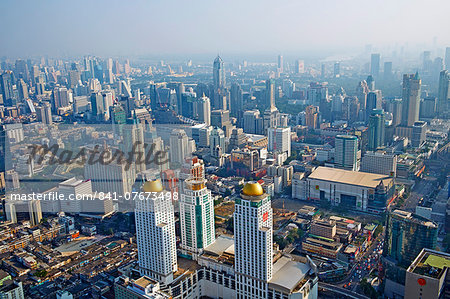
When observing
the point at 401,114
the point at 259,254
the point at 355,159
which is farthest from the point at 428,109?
the point at 259,254

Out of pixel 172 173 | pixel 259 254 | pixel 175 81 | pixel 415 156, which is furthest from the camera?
pixel 175 81

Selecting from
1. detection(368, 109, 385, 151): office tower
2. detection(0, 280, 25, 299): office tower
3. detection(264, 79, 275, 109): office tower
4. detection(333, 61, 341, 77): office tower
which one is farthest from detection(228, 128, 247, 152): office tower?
detection(333, 61, 341, 77): office tower

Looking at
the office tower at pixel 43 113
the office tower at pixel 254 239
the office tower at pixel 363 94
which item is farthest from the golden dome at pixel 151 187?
the office tower at pixel 363 94

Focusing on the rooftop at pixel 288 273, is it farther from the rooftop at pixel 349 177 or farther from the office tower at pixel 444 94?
the office tower at pixel 444 94

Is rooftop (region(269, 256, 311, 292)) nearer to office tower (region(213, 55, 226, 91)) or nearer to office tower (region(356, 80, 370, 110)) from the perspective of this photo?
office tower (region(356, 80, 370, 110))

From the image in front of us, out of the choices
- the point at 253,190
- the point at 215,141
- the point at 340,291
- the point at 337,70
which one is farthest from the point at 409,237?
the point at 337,70

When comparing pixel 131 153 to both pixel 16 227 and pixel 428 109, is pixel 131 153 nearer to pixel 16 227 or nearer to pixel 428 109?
pixel 16 227
